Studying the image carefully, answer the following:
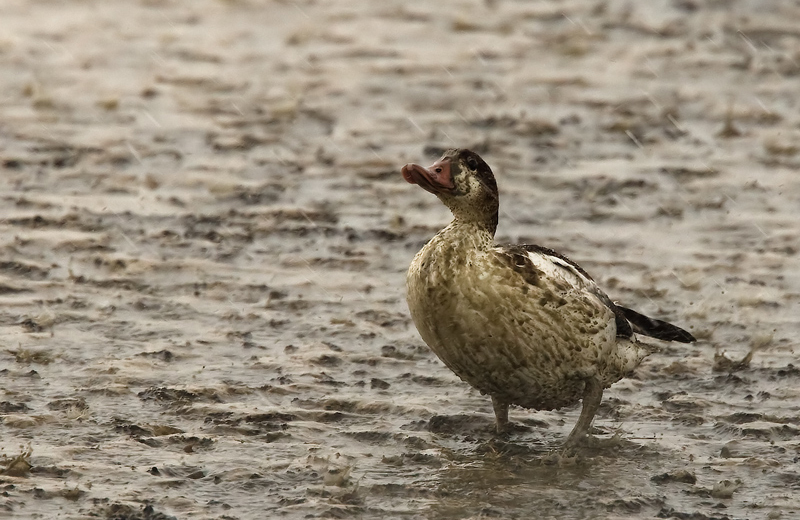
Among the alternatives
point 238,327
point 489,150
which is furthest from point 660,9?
point 238,327

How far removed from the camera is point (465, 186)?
7.42 m

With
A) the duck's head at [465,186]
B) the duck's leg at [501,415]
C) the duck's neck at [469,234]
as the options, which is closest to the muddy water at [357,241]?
the duck's leg at [501,415]

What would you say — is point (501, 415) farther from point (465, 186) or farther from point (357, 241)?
point (357, 241)

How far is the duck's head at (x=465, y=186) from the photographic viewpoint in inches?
289

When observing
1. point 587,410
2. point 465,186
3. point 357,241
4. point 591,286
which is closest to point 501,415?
point 587,410

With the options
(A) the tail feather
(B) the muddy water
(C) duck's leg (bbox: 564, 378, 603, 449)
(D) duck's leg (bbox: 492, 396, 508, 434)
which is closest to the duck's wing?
(A) the tail feather

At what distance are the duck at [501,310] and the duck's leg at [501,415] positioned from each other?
0.11 metres

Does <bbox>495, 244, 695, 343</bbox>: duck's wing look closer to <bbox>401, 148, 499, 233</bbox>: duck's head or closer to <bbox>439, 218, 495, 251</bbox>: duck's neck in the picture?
<bbox>439, 218, 495, 251</bbox>: duck's neck

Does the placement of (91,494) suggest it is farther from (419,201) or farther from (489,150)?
(489,150)

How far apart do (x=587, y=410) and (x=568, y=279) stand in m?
0.70

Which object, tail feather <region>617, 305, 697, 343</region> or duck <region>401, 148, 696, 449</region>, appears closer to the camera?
duck <region>401, 148, 696, 449</region>

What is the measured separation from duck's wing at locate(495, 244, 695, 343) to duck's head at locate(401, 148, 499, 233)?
8.8 inches

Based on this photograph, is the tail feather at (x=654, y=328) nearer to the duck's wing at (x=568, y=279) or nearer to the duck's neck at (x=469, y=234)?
the duck's wing at (x=568, y=279)

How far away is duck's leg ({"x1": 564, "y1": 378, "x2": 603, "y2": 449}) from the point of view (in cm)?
755
